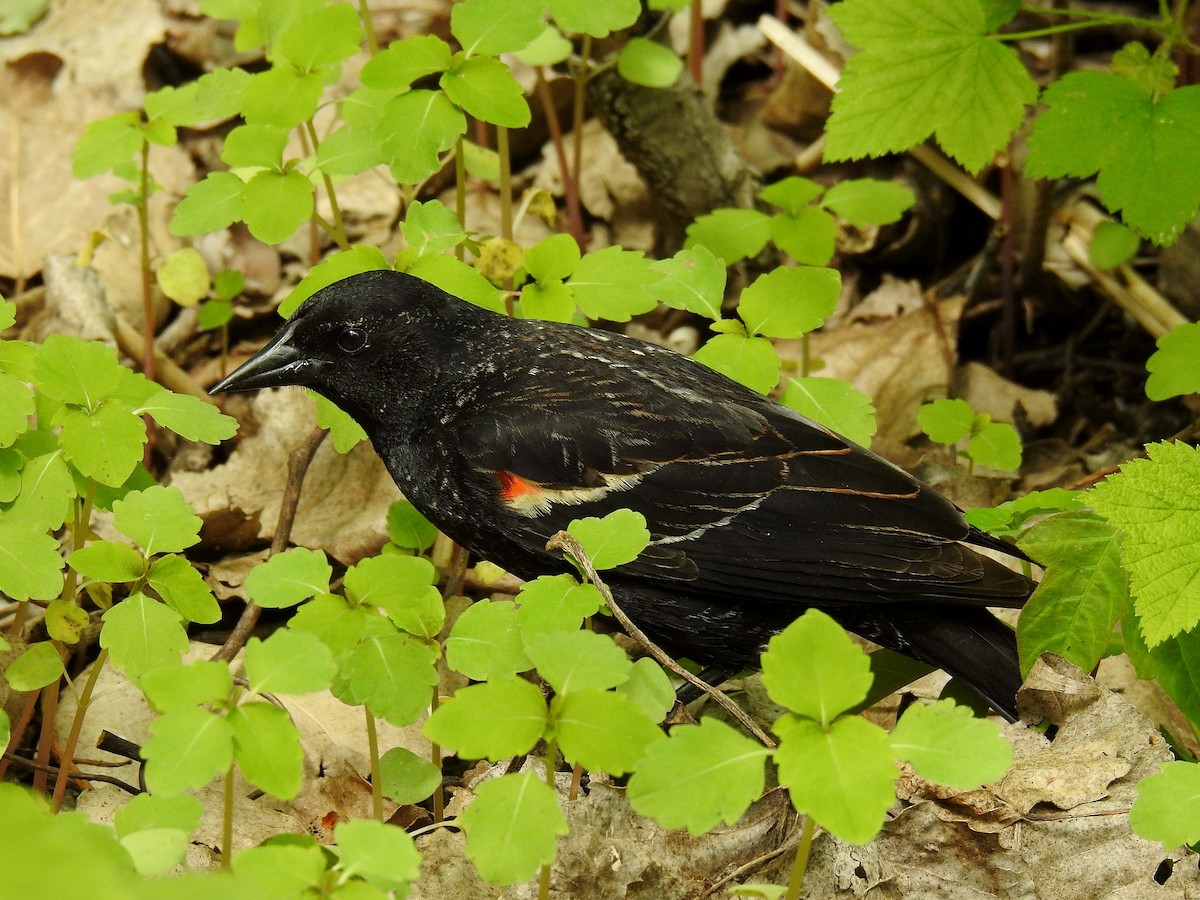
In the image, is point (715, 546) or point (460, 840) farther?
point (715, 546)

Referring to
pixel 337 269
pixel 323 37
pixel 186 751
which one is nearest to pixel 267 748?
pixel 186 751

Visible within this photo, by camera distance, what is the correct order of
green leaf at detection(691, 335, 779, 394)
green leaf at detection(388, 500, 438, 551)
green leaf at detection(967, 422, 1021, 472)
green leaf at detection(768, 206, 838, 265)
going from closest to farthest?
green leaf at detection(691, 335, 779, 394) < green leaf at detection(388, 500, 438, 551) < green leaf at detection(967, 422, 1021, 472) < green leaf at detection(768, 206, 838, 265)

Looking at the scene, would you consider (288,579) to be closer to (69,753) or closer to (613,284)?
(69,753)

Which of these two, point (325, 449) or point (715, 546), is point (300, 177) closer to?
point (325, 449)

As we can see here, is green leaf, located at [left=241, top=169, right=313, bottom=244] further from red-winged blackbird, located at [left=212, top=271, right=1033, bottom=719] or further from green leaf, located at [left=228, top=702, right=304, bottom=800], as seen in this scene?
green leaf, located at [left=228, top=702, right=304, bottom=800]

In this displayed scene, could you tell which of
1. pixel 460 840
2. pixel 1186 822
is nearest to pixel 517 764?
pixel 460 840

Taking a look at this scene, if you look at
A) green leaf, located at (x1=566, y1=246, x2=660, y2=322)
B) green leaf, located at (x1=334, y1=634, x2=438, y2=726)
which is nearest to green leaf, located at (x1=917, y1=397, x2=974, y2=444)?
green leaf, located at (x1=566, y1=246, x2=660, y2=322)

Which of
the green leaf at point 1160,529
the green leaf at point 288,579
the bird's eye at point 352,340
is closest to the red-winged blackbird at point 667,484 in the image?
the bird's eye at point 352,340
